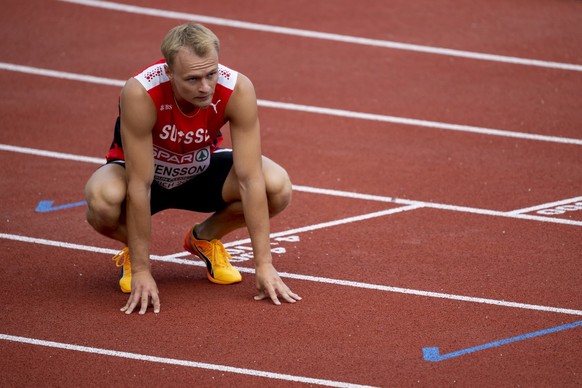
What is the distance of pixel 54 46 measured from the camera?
9.14 metres

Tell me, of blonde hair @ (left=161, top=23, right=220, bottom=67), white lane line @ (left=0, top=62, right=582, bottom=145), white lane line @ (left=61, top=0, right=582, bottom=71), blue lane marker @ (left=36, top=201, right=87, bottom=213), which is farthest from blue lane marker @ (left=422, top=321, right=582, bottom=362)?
white lane line @ (left=61, top=0, right=582, bottom=71)

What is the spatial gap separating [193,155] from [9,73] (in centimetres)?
398

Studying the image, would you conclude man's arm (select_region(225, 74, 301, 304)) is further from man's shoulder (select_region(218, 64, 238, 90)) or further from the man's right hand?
the man's right hand

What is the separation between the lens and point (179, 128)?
16.6 ft

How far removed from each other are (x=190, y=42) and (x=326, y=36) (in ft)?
16.4

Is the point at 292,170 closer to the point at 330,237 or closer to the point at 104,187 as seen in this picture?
the point at 330,237

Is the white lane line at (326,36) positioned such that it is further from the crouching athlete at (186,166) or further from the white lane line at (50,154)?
the crouching athlete at (186,166)

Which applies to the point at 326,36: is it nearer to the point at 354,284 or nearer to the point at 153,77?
the point at 354,284

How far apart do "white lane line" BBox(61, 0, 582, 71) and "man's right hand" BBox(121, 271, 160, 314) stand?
4859 millimetres

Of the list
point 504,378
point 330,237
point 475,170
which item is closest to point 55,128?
point 330,237

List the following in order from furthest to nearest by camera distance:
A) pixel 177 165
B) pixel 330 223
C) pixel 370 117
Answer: pixel 370 117
pixel 330 223
pixel 177 165

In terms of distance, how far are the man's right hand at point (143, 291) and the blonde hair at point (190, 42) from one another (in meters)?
1.10

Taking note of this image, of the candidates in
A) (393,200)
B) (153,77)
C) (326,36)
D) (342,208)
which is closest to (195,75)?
(153,77)

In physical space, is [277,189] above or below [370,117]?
above
